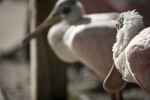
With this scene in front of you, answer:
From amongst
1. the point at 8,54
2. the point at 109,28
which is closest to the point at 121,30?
the point at 109,28

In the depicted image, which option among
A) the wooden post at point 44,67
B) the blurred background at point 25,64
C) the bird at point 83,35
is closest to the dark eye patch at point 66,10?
the bird at point 83,35

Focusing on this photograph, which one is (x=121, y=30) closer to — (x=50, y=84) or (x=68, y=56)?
(x=68, y=56)

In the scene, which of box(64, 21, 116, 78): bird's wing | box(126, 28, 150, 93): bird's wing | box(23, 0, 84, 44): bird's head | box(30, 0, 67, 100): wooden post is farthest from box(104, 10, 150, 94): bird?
box(30, 0, 67, 100): wooden post

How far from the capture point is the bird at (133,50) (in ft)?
8.83

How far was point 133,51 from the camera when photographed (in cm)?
269

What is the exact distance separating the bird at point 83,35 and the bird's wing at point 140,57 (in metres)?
1.10

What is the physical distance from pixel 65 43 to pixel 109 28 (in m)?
0.57

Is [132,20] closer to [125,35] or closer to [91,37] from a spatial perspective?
[125,35]

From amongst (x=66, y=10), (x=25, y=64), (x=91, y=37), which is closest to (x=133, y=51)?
(x=91, y=37)

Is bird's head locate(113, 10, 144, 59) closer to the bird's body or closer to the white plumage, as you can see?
the bird's body

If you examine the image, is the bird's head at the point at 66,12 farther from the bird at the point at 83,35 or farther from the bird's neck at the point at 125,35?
the bird's neck at the point at 125,35

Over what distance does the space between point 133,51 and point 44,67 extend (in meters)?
2.46

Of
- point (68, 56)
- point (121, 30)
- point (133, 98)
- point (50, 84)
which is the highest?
point (121, 30)

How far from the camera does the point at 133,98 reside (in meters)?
5.45
